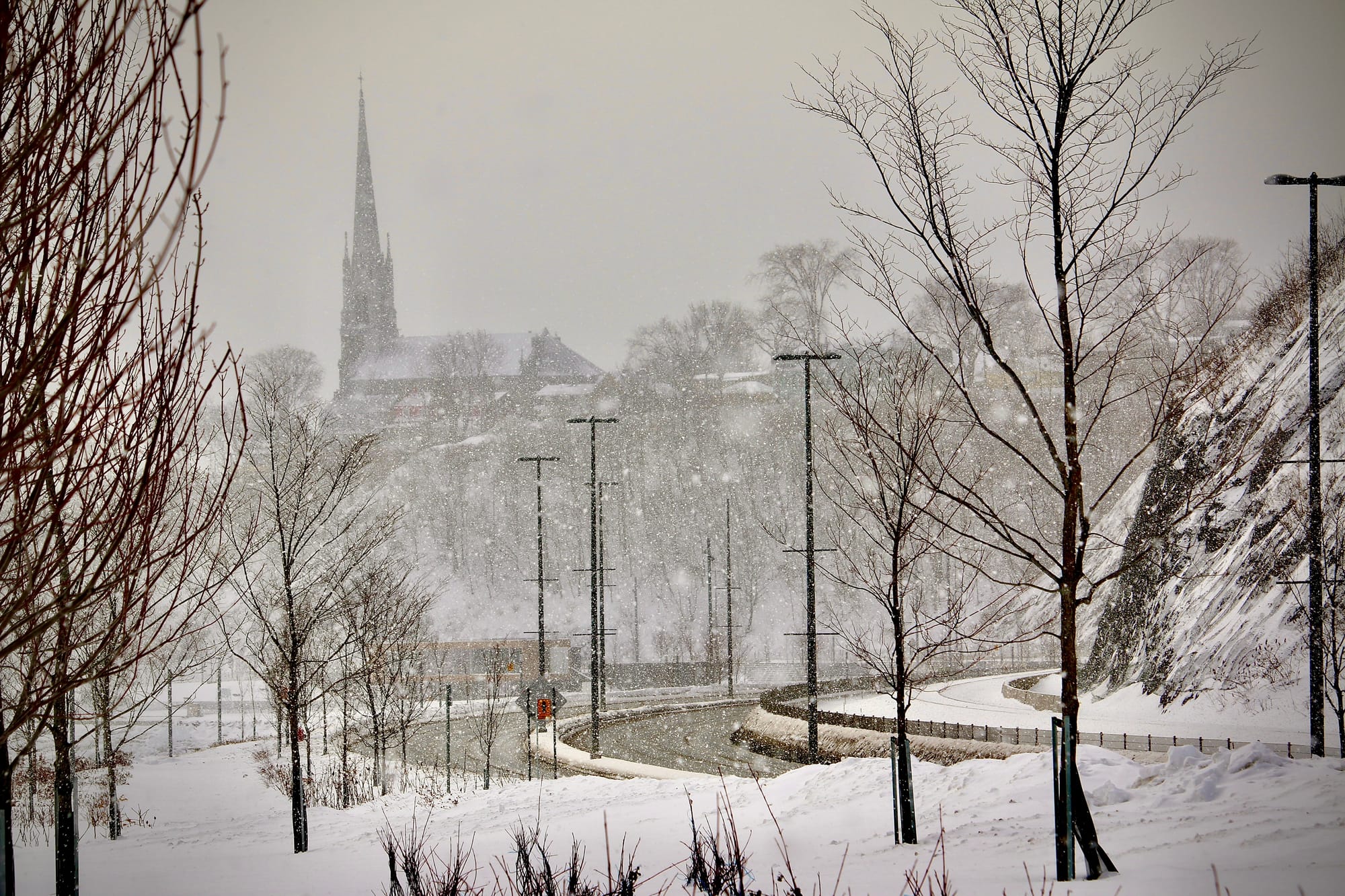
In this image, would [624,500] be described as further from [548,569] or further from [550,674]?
[550,674]

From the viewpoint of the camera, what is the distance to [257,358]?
198ft

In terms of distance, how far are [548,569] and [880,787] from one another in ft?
173

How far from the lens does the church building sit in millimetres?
83875

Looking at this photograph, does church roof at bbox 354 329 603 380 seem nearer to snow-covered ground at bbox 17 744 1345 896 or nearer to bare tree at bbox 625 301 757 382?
bare tree at bbox 625 301 757 382

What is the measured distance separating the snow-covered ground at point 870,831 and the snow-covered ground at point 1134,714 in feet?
27.4

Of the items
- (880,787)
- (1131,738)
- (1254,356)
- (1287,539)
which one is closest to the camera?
(880,787)

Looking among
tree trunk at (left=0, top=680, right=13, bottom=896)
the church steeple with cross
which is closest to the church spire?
the church steeple with cross

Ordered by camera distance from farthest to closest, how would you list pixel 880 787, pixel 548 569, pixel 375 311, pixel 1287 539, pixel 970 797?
pixel 375 311, pixel 548 569, pixel 1287 539, pixel 880 787, pixel 970 797

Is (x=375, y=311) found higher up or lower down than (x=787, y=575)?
higher up

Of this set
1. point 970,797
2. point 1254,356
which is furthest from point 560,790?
point 1254,356

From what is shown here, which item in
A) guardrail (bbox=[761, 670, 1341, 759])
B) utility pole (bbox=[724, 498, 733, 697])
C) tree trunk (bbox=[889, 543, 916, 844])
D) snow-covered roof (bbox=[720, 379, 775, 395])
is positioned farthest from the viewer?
snow-covered roof (bbox=[720, 379, 775, 395])

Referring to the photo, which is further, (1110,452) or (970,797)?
(1110,452)

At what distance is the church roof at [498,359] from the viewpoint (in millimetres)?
92812

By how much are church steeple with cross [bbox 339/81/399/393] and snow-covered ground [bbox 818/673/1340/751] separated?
284 ft
